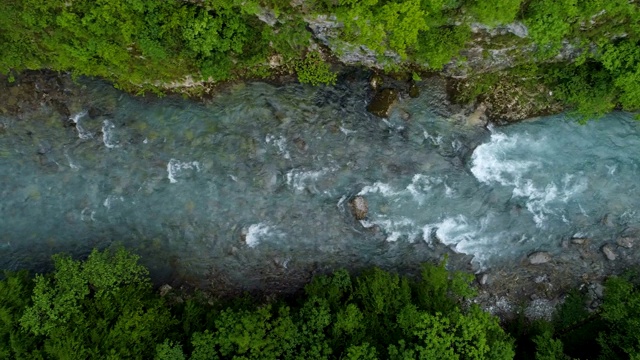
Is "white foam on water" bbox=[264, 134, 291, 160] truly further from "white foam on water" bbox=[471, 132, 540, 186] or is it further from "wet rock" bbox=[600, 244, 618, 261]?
"wet rock" bbox=[600, 244, 618, 261]

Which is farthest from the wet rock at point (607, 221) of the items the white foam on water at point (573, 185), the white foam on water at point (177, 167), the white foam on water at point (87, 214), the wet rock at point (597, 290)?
the white foam on water at point (87, 214)

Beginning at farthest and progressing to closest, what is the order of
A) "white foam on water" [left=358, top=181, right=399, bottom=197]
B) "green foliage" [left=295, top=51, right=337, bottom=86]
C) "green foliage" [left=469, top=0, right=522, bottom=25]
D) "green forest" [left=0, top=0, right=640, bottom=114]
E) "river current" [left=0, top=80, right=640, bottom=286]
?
"white foam on water" [left=358, top=181, right=399, bottom=197], "river current" [left=0, top=80, right=640, bottom=286], "green foliage" [left=295, top=51, right=337, bottom=86], "green forest" [left=0, top=0, right=640, bottom=114], "green foliage" [left=469, top=0, right=522, bottom=25]

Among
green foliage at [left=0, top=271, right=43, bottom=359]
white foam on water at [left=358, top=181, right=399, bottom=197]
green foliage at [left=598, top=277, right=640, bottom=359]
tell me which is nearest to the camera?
green foliage at [left=0, top=271, right=43, bottom=359]

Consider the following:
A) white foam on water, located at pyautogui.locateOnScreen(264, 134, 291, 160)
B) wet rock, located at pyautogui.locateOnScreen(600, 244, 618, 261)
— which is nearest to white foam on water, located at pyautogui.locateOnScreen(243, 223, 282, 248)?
white foam on water, located at pyautogui.locateOnScreen(264, 134, 291, 160)

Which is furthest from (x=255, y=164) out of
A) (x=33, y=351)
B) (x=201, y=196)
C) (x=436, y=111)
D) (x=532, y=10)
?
(x=532, y=10)

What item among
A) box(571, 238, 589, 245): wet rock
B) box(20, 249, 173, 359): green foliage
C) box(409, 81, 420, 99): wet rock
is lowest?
box(20, 249, 173, 359): green foliage

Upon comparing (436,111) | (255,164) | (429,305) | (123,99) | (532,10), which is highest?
(532,10)

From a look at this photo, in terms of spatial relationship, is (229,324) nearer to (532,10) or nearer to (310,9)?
(310,9)
